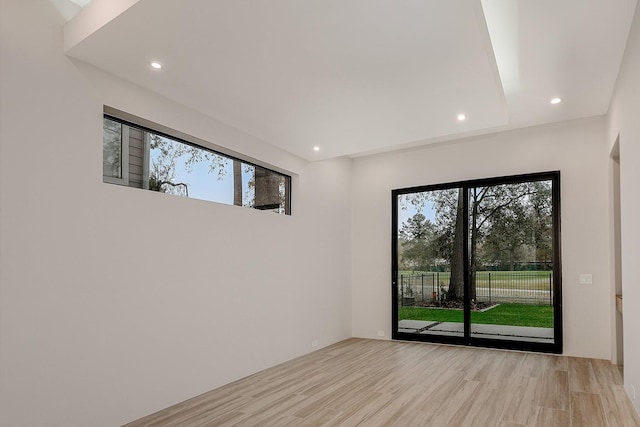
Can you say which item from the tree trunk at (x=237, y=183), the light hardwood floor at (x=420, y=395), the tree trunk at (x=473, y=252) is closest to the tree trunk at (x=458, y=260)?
the tree trunk at (x=473, y=252)

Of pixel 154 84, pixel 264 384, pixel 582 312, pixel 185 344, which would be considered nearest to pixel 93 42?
pixel 154 84

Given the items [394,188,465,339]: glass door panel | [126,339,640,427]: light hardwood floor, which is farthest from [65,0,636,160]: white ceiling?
[126,339,640,427]: light hardwood floor

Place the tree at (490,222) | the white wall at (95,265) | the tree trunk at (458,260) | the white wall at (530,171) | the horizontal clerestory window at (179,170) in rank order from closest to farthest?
the white wall at (95,265)
the horizontal clerestory window at (179,170)
the white wall at (530,171)
the tree at (490,222)
the tree trunk at (458,260)

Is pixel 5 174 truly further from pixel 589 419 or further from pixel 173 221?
pixel 589 419

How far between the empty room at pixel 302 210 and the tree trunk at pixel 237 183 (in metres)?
0.04

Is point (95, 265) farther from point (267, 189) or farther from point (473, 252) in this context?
point (473, 252)

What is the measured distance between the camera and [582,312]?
529 cm

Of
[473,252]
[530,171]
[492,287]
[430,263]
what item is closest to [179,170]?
[430,263]

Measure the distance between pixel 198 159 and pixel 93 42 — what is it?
160cm

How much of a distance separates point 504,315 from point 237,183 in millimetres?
4059

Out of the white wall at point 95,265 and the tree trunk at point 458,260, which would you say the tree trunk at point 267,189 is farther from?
the tree trunk at point 458,260

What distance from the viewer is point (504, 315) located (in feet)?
19.1

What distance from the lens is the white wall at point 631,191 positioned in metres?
3.16

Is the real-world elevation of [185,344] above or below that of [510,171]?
below
